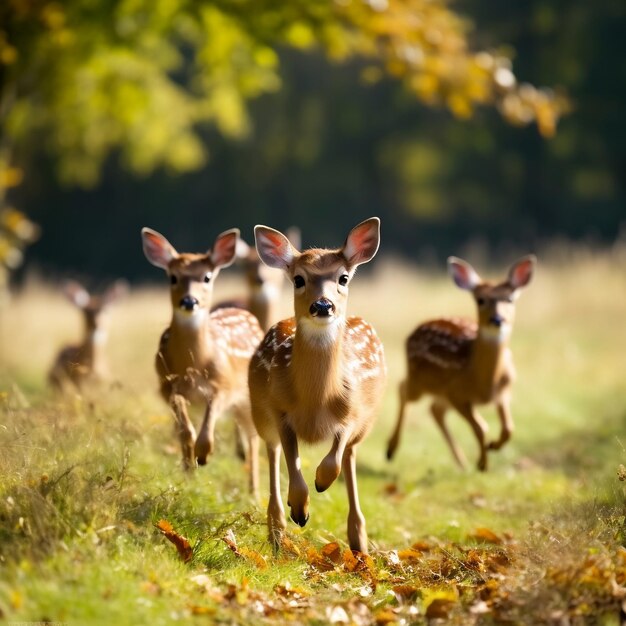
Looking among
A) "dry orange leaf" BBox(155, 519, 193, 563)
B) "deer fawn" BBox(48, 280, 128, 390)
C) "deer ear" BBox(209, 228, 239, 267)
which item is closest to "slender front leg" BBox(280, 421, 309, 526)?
"dry orange leaf" BBox(155, 519, 193, 563)

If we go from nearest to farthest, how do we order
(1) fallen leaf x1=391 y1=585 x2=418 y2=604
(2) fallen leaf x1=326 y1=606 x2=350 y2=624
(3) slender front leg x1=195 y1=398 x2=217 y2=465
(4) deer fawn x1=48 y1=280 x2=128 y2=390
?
(2) fallen leaf x1=326 y1=606 x2=350 y2=624 → (1) fallen leaf x1=391 y1=585 x2=418 y2=604 → (3) slender front leg x1=195 y1=398 x2=217 y2=465 → (4) deer fawn x1=48 y1=280 x2=128 y2=390

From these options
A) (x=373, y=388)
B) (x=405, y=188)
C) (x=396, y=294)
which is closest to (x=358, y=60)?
(x=405, y=188)

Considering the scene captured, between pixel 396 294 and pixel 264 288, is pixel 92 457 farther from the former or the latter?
pixel 396 294

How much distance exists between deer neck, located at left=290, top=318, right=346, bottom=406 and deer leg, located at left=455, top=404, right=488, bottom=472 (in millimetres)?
3082

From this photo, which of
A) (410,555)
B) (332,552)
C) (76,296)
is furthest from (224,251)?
(76,296)

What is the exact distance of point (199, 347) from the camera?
22.7 feet

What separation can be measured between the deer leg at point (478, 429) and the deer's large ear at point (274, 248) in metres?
3.11

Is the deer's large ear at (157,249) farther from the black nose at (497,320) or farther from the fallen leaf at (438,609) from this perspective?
the fallen leaf at (438,609)

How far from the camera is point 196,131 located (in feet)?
118

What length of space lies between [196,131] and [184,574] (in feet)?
106

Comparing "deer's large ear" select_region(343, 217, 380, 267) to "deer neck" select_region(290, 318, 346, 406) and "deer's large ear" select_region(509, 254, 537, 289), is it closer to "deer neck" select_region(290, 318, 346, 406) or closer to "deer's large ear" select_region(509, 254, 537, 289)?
"deer neck" select_region(290, 318, 346, 406)

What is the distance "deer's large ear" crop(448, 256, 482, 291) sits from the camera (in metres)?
8.72

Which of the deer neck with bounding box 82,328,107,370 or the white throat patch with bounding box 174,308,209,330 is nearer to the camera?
the white throat patch with bounding box 174,308,209,330

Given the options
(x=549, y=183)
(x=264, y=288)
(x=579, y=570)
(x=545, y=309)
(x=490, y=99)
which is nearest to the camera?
(x=579, y=570)
